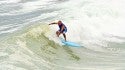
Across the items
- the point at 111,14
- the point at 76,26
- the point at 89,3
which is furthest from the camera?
the point at 89,3

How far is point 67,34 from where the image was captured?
2248cm

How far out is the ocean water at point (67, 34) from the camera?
15.9 m

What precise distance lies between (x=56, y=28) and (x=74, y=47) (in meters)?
2.78

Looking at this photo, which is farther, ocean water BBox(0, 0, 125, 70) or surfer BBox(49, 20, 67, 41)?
surfer BBox(49, 20, 67, 41)

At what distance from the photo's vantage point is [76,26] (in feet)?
78.4

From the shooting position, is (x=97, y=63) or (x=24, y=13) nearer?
(x=97, y=63)

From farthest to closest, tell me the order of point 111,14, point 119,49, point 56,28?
1. point 111,14
2. point 56,28
3. point 119,49

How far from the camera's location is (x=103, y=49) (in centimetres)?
1998

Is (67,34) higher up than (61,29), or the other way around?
(61,29)

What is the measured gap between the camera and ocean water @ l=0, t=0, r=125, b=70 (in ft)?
52.3

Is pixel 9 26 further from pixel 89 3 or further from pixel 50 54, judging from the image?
pixel 89 3

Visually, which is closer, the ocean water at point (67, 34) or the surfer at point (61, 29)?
the ocean water at point (67, 34)

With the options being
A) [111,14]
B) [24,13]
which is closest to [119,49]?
[111,14]

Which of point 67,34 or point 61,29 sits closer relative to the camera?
point 61,29
